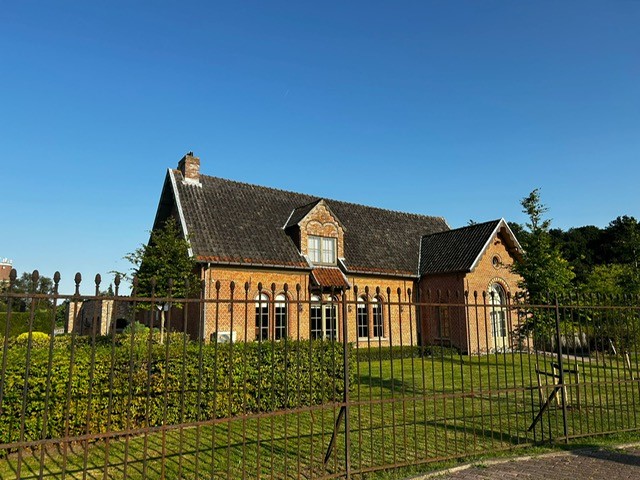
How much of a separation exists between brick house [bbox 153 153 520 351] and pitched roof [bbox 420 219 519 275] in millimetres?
71

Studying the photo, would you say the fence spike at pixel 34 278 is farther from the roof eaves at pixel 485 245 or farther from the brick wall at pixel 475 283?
the roof eaves at pixel 485 245

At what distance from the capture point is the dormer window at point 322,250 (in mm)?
22297

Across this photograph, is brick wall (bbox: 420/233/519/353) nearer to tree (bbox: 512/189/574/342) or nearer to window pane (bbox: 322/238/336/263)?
window pane (bbox: 322/238/336/263)

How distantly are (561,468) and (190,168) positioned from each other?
19.4m

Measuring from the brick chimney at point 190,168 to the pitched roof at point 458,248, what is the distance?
1336cm

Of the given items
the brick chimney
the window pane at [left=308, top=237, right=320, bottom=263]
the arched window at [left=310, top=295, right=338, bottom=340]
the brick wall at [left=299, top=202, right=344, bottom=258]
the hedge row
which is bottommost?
the hedge row

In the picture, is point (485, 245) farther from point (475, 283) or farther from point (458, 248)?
point (475, 283)

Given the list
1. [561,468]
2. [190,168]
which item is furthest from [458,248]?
[561,468]

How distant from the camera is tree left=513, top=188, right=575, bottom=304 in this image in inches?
483

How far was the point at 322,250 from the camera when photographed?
2258 centimetres

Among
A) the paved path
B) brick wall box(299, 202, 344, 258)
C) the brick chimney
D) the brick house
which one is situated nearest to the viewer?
the paved path

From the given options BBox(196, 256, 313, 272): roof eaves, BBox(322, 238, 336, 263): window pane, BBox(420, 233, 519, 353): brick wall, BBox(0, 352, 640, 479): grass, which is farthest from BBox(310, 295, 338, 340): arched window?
BBox(420, 233, 519, 353): brick wall

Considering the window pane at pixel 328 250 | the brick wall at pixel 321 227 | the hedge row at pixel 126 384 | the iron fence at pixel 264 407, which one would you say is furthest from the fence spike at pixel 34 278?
the window pane at pixel 328 250

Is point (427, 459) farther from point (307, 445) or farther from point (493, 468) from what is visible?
point (307, 445)
